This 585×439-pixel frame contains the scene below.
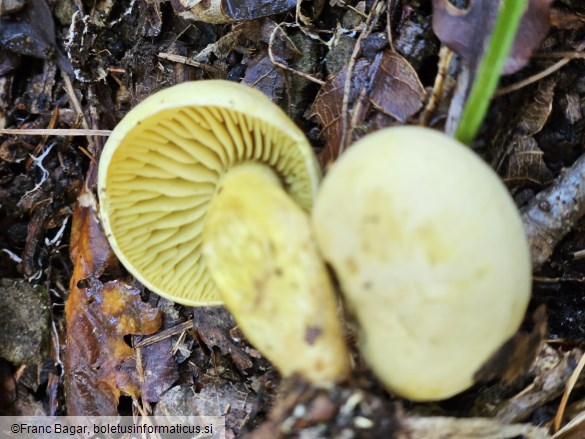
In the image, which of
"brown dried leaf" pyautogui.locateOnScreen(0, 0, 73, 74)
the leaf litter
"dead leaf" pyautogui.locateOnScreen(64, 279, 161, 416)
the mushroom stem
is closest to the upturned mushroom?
the mushroom stem

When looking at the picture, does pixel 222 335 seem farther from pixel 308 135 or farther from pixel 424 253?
pixel 424 253

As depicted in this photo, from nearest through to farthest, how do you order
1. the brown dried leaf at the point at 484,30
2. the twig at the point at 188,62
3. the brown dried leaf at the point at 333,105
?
the brown dried leaf at the point at 484,30 < the brown dried leaf at the point at 333,105 < the twig at the point at 188,62

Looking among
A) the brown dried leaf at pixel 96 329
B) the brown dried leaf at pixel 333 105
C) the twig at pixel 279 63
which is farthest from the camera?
the brown dried leaf at pixel 96 329

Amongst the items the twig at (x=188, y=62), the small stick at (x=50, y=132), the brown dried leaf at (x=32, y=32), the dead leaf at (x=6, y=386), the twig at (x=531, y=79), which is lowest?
the dead leaf at (x=6, y=386)

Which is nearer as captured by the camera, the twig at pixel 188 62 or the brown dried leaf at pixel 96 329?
the twig at pixel 188 62

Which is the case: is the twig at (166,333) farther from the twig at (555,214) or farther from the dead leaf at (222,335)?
the twig at (555,214)

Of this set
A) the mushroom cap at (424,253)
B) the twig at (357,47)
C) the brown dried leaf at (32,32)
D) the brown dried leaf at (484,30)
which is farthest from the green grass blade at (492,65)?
the brown dried leaf at (32,32)

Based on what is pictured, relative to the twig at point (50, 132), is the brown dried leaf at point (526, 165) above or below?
above
